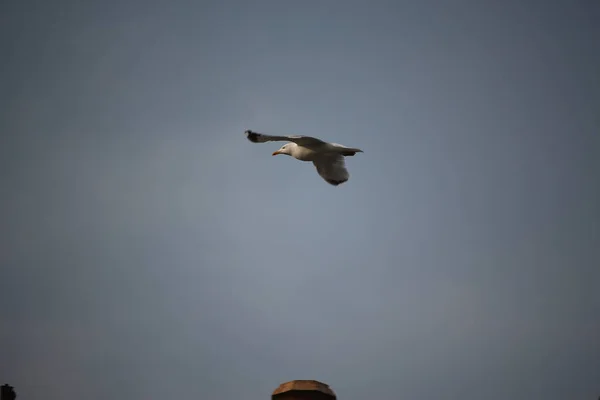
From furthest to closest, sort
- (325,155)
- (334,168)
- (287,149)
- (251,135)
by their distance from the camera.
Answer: (287,149)
(334,168)
(325,155)
(251,135)

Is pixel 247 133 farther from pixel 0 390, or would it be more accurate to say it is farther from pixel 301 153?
pixel 0 390

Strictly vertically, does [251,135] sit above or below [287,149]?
below

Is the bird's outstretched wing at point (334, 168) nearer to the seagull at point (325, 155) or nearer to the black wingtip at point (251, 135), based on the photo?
the seagull at point (325, 155)

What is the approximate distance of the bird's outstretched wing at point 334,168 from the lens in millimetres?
23859

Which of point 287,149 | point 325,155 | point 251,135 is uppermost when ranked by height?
point 287,149

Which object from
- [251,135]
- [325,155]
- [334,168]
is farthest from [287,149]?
[251,135]

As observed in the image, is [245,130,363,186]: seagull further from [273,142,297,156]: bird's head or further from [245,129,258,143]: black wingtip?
[245,129,258,143]: black wingtip

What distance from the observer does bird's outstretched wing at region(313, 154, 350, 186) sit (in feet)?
78.3

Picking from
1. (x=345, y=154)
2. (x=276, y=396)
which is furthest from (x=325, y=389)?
(x=345, y=154)

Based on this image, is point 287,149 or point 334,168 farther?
point 287,149

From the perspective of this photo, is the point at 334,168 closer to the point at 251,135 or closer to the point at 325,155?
the point at 325,155

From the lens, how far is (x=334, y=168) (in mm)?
23938

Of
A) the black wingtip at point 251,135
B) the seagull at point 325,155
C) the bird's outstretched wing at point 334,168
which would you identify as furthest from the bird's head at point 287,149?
the black wingtip at point 251,135

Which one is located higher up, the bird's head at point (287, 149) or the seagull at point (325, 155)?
the bird's head at point (287, 149)
